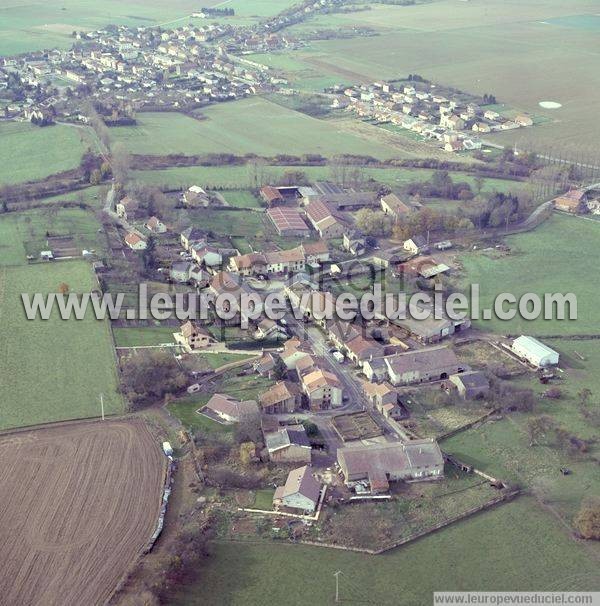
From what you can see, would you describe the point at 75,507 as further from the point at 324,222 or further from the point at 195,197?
the point at 195,197

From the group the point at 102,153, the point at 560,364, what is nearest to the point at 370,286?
the point at 560,364

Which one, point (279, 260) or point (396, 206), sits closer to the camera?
point (279, 260)

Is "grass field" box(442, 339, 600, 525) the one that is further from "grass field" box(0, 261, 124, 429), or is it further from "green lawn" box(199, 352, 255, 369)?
"grass field" box(0, 261, 124, 429)

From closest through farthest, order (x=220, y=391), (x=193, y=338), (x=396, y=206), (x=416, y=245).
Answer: (x=220, y=391) → (x=193, y=338) → (x=416, y=245) → (x=396, y=206)

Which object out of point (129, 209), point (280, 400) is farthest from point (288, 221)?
point (280, 400)

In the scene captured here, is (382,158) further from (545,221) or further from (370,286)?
(370,286)

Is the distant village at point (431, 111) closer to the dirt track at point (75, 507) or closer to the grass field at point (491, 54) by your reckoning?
the grass field at point (491, 54)
